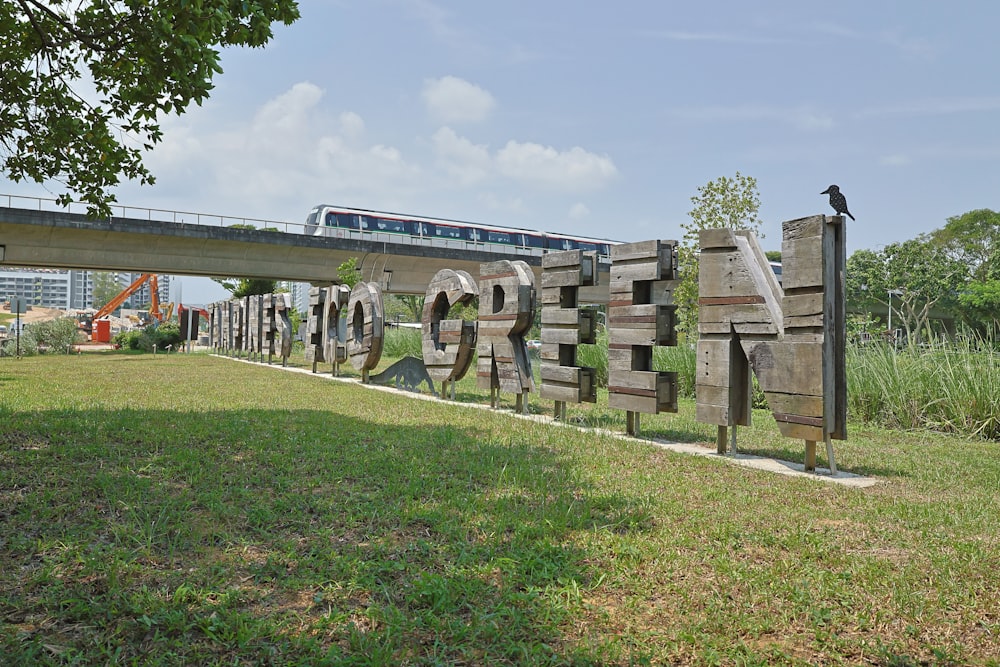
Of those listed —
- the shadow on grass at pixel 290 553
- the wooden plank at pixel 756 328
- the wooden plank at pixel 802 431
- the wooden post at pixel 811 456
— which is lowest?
the shadow on grass at pixel 290 553

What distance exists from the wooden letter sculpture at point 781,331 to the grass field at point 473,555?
0.66 m

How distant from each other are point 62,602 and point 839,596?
353 cm

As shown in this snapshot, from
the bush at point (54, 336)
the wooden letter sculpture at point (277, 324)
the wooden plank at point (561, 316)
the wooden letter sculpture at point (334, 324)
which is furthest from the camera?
the bush at point (54, 336)

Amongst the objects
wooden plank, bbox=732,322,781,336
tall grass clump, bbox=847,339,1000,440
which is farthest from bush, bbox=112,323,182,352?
wooden plank, bbox=732,322,781,336

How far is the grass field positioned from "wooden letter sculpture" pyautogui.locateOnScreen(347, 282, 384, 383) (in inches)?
307

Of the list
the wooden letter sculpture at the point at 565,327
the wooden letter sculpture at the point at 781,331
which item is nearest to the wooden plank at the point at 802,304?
the wooden letter sculpture at the point at 781,331

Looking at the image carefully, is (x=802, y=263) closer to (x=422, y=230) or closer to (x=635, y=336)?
(x=635, y=336)

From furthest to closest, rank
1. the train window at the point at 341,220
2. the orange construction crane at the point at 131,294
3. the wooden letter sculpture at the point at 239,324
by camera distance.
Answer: the orange construction crane at the point at 131,294
the train window at the point at 341,220
the wooden letter sculpture at the point at 239,324

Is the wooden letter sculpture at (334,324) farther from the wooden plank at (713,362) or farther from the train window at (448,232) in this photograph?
the train window at (448,232)

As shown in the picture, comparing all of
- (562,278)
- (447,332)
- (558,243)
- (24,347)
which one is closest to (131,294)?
(24,347)

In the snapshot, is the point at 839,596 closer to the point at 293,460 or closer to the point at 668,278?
the point at 293,460

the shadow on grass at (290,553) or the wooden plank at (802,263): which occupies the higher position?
the wooden plank at (802,263)

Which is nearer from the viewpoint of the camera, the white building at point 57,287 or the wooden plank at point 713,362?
the wooden plank at point 713,362

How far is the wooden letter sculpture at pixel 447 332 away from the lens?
466 inches
